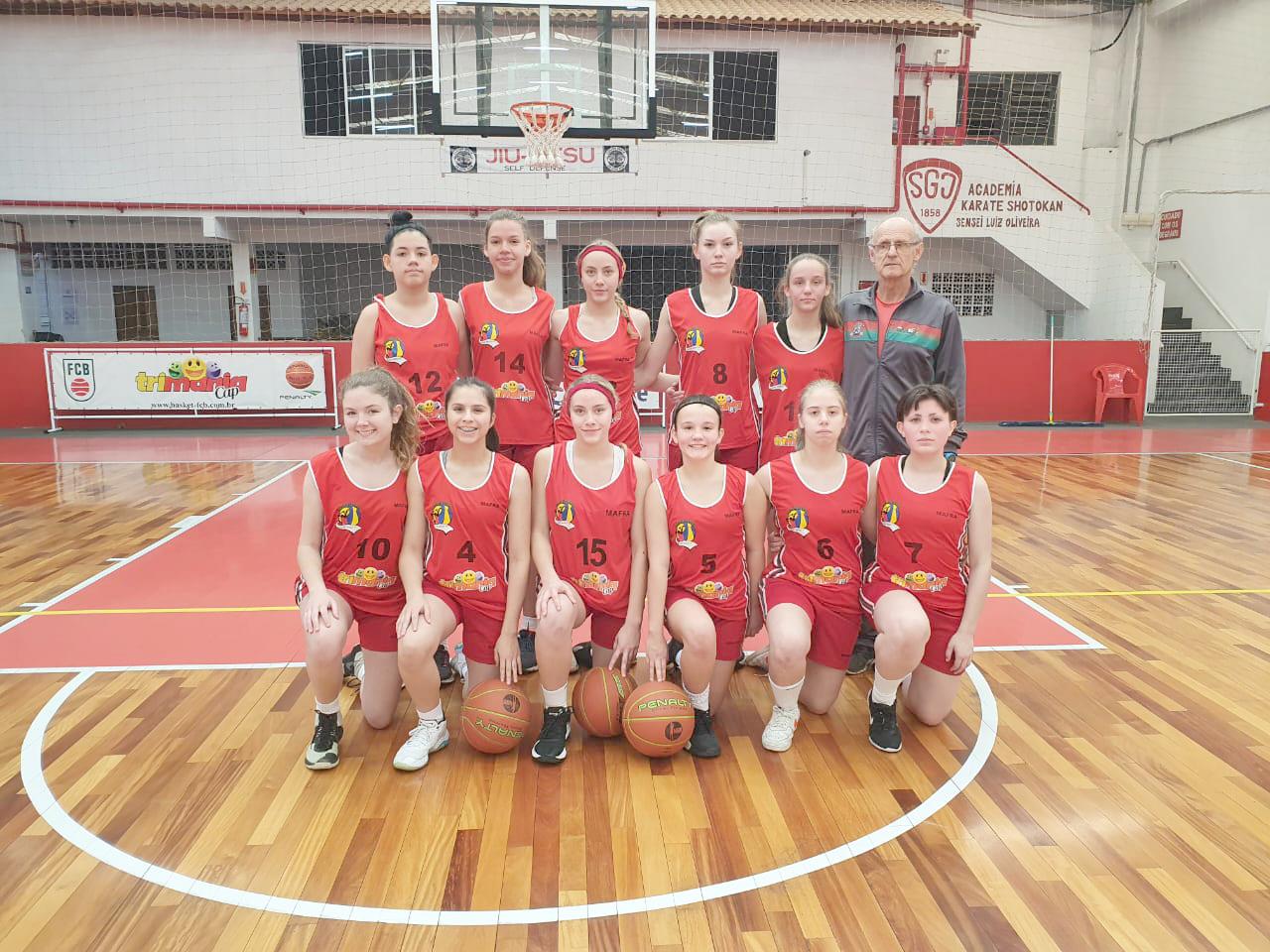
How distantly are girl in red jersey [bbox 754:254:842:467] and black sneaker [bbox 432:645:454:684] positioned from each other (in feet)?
5.12

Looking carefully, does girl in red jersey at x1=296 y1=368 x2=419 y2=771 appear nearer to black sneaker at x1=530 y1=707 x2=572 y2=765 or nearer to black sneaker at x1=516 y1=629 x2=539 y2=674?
black sneaker at x1=530 y1=707 x2=572 y2=765

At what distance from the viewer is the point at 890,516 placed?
2982mm

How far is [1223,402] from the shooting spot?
12.4 meters

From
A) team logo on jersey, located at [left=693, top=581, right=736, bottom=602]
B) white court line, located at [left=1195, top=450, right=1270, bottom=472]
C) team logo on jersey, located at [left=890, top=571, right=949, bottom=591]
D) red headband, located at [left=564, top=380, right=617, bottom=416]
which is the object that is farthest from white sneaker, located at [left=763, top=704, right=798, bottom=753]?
white court line, located at [left=1195, top=450, right=1270, bottom=472]

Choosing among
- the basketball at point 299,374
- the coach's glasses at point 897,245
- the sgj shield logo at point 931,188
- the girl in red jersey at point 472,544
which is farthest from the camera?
the sgj shield logo at point 931,188

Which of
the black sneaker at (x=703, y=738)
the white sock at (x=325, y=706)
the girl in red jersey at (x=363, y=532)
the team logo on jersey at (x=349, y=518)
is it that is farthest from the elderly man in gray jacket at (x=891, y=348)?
the white sock at (x=325, y=706)

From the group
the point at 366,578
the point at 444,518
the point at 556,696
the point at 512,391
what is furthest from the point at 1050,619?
the point at 366,578

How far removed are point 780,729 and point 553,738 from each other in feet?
2.50

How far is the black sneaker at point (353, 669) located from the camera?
11.2 ft

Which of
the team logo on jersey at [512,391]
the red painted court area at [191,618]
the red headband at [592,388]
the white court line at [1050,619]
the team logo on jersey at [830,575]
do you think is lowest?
the red painted court area at [191,618]

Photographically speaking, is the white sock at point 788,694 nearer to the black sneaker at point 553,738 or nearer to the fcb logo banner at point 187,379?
the black sneaker at point 553,738

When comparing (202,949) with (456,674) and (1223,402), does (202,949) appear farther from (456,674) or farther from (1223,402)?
(1223,402)

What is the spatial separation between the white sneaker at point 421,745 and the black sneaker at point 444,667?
505 millimetres

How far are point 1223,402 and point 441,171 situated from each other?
11.6 meters
